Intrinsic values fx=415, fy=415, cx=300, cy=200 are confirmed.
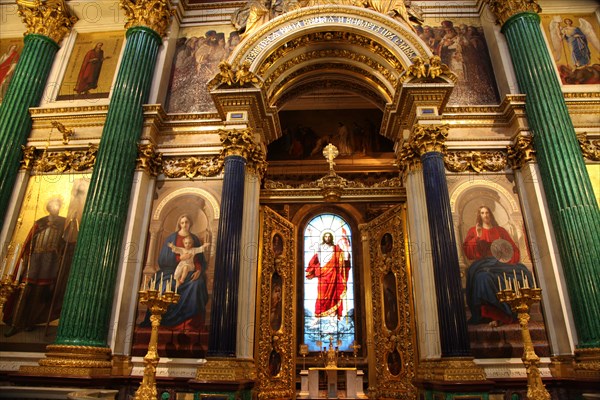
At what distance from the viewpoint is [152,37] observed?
943 cm

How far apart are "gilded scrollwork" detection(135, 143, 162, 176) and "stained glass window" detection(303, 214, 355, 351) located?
688cm

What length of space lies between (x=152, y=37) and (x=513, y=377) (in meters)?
9.98

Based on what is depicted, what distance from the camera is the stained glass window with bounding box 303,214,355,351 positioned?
13469 millimetres

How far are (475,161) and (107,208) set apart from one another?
7366 mm

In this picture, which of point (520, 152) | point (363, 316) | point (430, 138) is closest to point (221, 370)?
point (430, 138)

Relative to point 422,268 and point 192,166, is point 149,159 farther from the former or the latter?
point 422,268

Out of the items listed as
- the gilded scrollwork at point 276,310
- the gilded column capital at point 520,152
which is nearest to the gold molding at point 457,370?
the gilded scrollwork at point 276,310

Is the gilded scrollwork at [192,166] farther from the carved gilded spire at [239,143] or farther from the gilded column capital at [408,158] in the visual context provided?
the gilded column capital at [408,158]

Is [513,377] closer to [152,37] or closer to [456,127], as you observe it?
[456,127]

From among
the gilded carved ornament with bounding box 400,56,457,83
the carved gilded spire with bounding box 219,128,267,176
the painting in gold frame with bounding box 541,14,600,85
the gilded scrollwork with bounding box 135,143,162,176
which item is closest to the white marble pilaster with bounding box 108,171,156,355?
the gilded scrollwork with bounding box 135,143,162,176

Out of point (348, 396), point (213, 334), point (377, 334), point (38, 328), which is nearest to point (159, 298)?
point (213, 334)

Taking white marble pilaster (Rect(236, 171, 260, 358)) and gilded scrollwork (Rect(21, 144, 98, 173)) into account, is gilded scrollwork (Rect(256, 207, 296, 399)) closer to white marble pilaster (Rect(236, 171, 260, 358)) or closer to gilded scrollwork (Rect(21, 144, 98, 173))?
white marble pilaster (Rect(236, 171, 260, 358))

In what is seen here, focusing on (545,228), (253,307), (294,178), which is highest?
(294,178)

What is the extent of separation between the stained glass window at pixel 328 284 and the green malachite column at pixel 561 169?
740 cm
